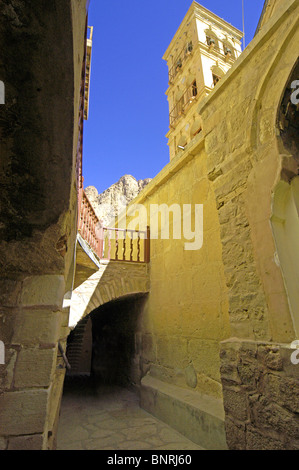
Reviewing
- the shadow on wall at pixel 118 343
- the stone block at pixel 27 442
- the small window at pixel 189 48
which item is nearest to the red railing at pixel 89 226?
the shadow on wall at pixel 118 343

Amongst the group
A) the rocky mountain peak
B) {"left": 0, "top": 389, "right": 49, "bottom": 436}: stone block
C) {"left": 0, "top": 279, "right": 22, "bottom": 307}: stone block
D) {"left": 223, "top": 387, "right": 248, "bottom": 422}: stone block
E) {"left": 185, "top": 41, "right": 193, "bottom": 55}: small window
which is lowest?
{"left": 223, "top": 387, "right": 248, "bottom": 422}: stone block

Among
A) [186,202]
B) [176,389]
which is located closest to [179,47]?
[186,202]

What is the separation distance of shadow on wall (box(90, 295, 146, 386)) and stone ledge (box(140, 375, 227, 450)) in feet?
3.80

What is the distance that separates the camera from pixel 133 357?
5.73 m

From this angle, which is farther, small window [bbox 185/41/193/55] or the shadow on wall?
small window [bbox 185/41/193/55]

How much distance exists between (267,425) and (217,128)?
9.40 feet

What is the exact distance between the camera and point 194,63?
15.1 metres

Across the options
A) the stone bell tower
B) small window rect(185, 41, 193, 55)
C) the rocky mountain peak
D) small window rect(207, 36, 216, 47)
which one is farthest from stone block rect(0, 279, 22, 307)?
the rocky mountain peak

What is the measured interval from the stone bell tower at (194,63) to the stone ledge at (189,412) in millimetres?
12361

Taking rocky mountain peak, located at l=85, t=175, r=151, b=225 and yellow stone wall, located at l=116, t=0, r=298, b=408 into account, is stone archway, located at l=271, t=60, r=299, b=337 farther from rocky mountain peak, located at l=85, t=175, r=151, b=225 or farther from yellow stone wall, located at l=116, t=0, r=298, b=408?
rocky mountain peak, located at l=85, t=175, r=151, b=225

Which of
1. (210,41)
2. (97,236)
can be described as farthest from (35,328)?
(210,41)

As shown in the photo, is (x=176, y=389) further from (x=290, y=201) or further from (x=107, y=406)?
(x=290, y=201)

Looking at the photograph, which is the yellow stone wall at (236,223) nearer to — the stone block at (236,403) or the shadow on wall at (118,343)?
the stone block at (236,403)

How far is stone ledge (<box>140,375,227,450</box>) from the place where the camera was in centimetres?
288
